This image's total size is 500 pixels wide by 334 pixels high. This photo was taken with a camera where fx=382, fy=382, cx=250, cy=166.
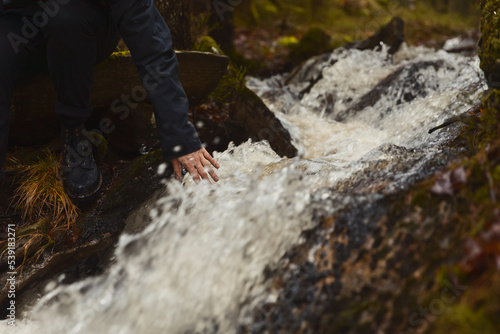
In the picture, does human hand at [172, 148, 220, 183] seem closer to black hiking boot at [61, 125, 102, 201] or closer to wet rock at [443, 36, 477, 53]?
black hiking boot at [61, 125, 102, 201]

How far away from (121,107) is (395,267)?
2.96m

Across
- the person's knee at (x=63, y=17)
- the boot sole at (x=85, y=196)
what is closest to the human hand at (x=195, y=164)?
the boot sole at (x=85, y=196)

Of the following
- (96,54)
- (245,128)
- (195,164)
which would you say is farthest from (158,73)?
(245,128)

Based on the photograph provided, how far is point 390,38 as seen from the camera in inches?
271

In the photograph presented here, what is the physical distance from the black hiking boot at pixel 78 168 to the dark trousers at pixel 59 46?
190 millimetres

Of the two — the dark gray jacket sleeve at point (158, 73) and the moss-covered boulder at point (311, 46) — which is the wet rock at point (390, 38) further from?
the dark gray jacket sleeve at point (158, 73)

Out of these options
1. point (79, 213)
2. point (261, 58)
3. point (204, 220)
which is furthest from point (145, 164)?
point (261, 58)

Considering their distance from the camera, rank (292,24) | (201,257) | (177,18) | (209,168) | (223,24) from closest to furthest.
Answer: (201,257), (209,168), (177,18), (223,24), (292,24)

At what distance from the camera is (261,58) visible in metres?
7.69

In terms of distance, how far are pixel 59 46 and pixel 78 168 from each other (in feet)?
2.90

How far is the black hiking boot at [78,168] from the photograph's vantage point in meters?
2.86

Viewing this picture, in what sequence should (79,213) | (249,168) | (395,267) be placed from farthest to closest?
(249,168)
(79,213)
(395,267)

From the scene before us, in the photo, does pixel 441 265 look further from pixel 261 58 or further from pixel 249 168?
pixel 261 58

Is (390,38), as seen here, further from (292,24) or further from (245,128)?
(292,24)
